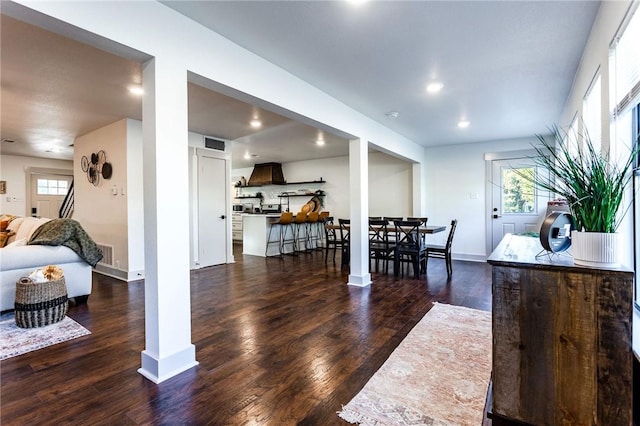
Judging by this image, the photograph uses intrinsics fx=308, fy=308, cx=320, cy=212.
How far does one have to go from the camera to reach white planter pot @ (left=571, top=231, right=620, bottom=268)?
4.22 ft

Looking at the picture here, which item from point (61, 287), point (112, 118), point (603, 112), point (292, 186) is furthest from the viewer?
point (292, 186)

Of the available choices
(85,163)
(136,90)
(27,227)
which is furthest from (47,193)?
(136,90)

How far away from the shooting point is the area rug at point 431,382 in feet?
5.29

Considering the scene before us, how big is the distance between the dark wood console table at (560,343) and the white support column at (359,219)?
2.82 m

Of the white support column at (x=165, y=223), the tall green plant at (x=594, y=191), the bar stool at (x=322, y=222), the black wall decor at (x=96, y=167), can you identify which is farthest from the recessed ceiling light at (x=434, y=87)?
the black wall decor at (x=96, y=167)

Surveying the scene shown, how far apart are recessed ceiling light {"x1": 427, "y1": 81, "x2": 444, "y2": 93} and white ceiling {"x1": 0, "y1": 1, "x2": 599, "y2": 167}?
0.06 metres

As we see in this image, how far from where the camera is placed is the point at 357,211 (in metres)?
4.38

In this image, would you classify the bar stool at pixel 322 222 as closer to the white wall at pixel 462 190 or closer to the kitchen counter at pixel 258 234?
the kitchen counter at pixel 258 234

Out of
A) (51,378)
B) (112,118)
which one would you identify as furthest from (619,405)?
(112,118)

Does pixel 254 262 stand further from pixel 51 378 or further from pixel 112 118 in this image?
pixel 51 378

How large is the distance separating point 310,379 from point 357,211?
2706 millimetres

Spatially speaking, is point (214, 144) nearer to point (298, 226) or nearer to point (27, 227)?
point (298, 226)

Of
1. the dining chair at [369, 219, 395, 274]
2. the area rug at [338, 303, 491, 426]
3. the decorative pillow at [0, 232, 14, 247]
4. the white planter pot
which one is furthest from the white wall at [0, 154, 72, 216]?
the white planter pot

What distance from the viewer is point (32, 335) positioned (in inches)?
106
